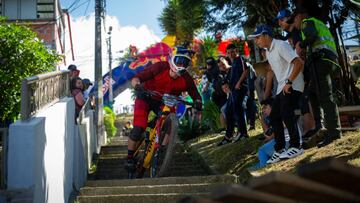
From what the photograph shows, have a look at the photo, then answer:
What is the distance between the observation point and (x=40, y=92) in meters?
4.23

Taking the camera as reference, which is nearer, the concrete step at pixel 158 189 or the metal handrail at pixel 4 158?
the metal handrail at pixel 4 158

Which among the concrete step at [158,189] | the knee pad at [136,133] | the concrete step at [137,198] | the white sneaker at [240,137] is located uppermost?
the knee pad at [136,133]

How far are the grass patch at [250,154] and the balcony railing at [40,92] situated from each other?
7.58ft

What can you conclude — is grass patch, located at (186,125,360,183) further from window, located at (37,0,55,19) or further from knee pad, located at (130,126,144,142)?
window, located at (37,0,55,19)

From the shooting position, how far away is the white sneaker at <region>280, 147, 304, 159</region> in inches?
193

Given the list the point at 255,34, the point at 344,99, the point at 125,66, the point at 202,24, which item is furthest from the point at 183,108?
the point at 125,66

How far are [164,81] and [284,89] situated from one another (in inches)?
76.1

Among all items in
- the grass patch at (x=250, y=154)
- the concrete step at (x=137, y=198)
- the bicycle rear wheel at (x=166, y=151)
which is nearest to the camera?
the grass patch at (x=250, y=154)

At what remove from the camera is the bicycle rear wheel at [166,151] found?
18.9 ft

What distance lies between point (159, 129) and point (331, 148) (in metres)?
2.32

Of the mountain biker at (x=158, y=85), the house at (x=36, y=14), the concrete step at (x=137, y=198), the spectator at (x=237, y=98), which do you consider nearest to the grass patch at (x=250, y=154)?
the spectator at (x=237, y=98)

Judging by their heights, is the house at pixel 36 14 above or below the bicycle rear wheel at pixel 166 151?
above

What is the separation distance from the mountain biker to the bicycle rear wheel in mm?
394

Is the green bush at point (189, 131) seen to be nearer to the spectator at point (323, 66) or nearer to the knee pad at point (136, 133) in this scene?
the knee pad at point (136, 133)
